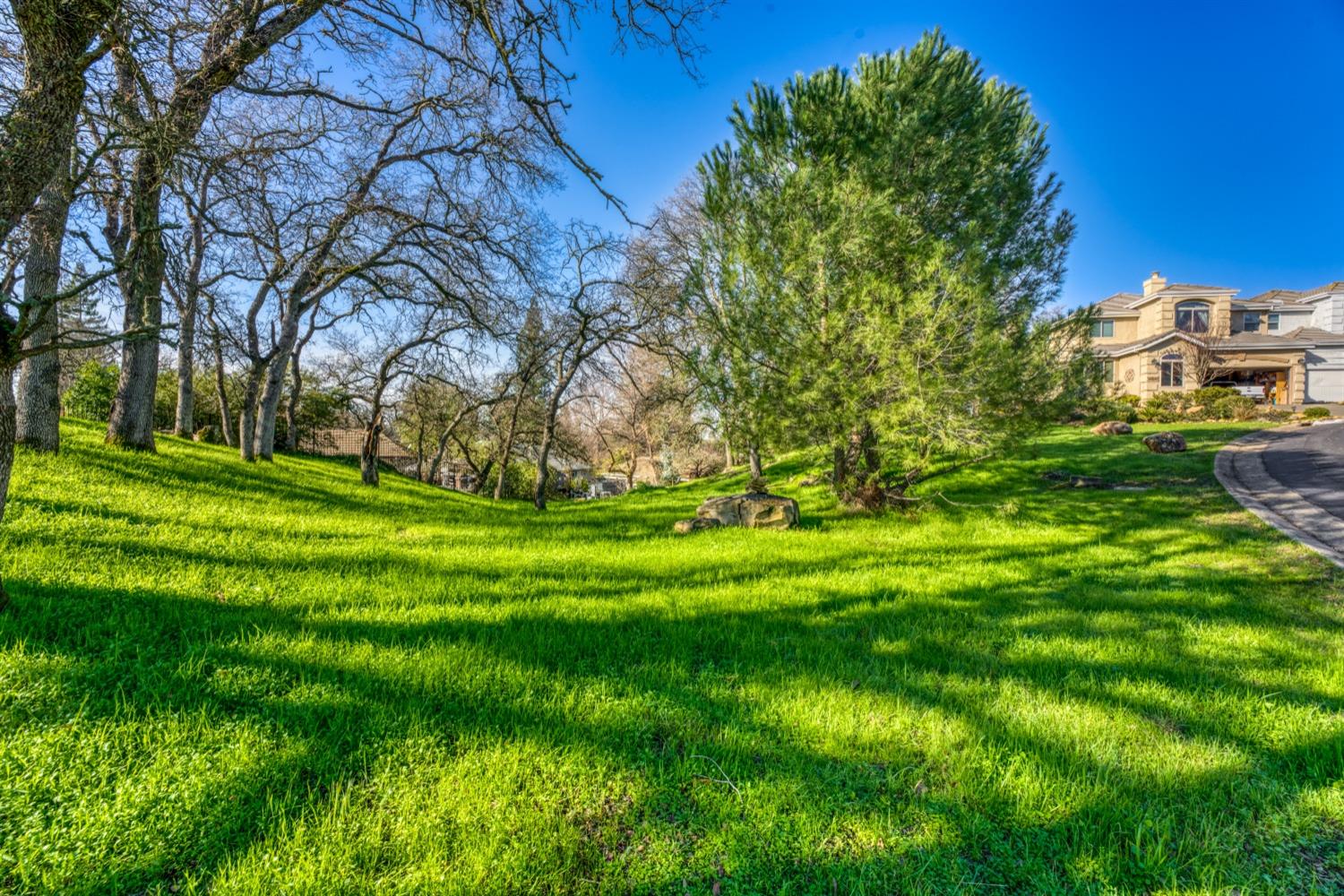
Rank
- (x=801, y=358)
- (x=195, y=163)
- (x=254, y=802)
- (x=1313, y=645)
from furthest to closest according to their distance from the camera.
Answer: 1. (x=801, y=358)
2. (x=195, y=163)
3. (x=1313, y=645)
4. (x=254, y=802)

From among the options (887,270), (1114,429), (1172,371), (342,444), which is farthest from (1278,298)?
(342,444)

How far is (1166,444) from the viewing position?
1374cm

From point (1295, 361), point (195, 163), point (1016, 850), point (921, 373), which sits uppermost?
point (1295, 361)

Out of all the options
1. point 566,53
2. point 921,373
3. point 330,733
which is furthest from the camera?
point 921,373

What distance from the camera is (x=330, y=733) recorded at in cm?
224

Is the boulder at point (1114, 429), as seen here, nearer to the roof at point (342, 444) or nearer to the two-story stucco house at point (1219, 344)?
the two-story stucco house at point (1219, 344)

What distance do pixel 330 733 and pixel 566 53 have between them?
18.3 ft

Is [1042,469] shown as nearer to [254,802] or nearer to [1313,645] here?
[1313,645]

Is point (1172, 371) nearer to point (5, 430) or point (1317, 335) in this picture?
point (1317, 335)

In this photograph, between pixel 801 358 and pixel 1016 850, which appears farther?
pixel 801 358

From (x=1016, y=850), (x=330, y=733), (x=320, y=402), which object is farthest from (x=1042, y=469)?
(x=320, y=402)

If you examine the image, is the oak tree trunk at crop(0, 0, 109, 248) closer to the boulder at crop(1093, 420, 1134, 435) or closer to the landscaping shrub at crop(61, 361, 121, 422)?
the landscaping shrub at crop(61, 361, 121, 422)

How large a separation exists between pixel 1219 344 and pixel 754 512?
3367 cm

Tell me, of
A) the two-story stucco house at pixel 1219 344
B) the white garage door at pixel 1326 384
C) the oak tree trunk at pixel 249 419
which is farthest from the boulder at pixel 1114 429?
the oak tree trunk at pixel 249 419
